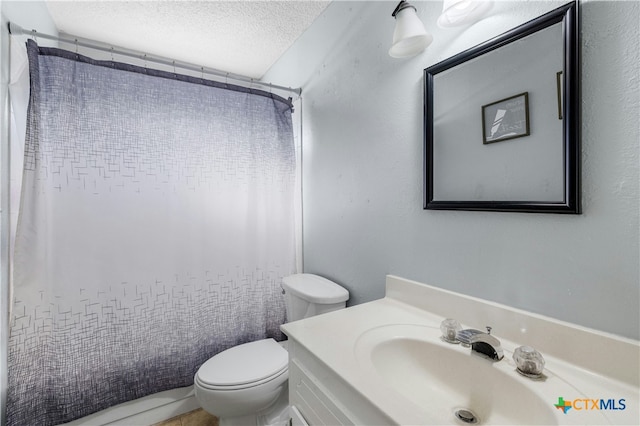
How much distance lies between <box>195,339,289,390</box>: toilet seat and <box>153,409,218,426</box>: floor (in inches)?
17.5

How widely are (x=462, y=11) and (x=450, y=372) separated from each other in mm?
1077

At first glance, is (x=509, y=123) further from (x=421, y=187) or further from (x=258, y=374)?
(x=258, y=374)

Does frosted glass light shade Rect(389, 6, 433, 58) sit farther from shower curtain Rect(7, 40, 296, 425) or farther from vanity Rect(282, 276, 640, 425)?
shower curtain Rect(7, 40, 296, 425)

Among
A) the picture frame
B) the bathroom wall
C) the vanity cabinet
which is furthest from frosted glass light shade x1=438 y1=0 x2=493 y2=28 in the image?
the vanity cabinet

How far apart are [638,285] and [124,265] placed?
1900 mm

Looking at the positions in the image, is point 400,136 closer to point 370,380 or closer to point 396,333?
point 396,333

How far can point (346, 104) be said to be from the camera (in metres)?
1.48

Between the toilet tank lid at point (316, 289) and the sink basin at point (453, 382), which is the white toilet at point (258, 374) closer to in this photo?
the toilet tank lid at point (316, 289)

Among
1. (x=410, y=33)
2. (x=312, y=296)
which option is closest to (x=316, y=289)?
(x=312, y=296)

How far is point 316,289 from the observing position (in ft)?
4.81

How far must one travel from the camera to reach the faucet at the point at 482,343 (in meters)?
0.72

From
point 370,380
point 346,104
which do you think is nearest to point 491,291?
point 370,380

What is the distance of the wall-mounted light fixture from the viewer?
945 millimetres

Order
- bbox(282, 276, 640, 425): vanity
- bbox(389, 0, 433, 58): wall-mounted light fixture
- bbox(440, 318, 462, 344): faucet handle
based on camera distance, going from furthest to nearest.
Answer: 1. bbox(389, 0, 433, 58): wall-mounted light fixture
2. bbox(440, 318, 462, 344): faucet handle
3. bbox(282, 276, 640, 425): vanity
